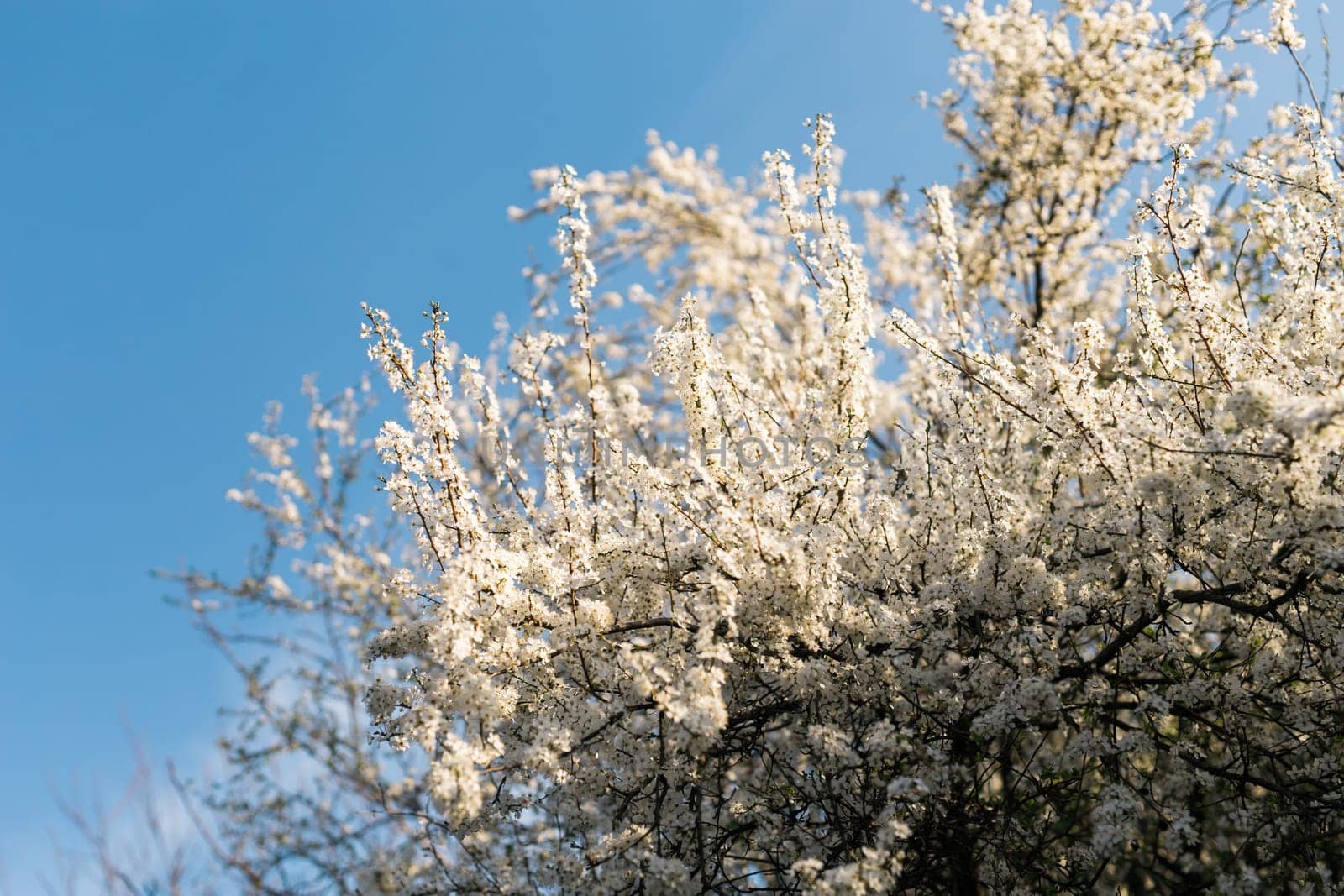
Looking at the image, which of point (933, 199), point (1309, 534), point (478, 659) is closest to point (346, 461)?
point (933, 199)

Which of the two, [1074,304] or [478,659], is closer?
[478,659]

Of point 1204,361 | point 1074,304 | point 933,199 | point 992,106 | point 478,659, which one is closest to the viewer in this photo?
point 478,659

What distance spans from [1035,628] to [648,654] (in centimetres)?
159

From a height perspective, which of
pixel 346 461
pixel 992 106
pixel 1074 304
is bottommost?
pixel 1074 304

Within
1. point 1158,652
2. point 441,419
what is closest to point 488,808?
point 441,419

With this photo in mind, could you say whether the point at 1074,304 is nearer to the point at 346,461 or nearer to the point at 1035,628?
the point at 1035,628

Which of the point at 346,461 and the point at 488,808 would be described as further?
the point at 346,461

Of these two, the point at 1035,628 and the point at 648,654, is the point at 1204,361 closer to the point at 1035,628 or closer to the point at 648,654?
the point at 1035,628

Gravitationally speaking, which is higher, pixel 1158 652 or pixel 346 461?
pixel 346 461

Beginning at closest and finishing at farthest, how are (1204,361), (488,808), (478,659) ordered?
(478,659) < (488,808) < (1204,361)

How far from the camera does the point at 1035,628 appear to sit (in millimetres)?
3902

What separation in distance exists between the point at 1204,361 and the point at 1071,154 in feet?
20.5

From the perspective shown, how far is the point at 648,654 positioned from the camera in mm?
3594

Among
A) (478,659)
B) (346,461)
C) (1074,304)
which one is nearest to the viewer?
(478,659)
